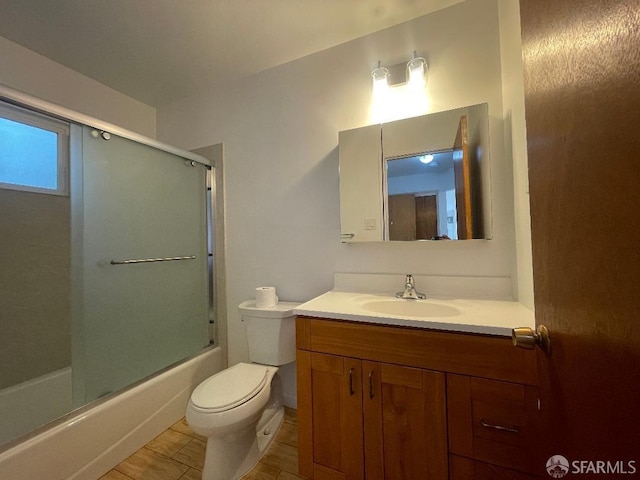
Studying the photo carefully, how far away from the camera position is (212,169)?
6.87ft

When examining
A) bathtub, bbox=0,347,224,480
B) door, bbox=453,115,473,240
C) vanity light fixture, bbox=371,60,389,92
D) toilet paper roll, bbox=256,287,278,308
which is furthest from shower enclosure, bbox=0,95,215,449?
door, bbox=453,115,473,240

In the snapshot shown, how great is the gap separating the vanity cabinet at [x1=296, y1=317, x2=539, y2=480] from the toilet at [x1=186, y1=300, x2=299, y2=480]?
28cm

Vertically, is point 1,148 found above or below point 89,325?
above

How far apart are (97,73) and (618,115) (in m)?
2.65

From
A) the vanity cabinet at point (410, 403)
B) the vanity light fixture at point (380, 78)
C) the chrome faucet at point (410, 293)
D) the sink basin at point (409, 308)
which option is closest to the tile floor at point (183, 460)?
the vanity cabinet at point (410, 403)

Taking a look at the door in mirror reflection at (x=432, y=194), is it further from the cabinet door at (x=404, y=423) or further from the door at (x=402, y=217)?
the cabinet door at (x=404, y=423)

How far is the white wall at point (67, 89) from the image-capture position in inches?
61.5

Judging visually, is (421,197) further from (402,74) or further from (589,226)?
(589,226)

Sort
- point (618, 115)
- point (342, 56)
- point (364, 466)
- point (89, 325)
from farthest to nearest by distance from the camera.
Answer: point (342, 56) → point (89, 325) → point (364, 466) → point (618, 115)

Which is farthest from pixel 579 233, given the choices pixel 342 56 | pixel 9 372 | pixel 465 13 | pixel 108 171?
pixel 9 372

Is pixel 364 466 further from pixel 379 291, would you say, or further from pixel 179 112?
pixel 179 112

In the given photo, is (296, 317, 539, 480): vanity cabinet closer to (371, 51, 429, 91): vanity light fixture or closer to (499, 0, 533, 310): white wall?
(499, 0, 533, 310): white wall

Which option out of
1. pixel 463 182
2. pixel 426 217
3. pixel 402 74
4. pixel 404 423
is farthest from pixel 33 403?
pixel 402 74

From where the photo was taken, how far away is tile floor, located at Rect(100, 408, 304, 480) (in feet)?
4.23
